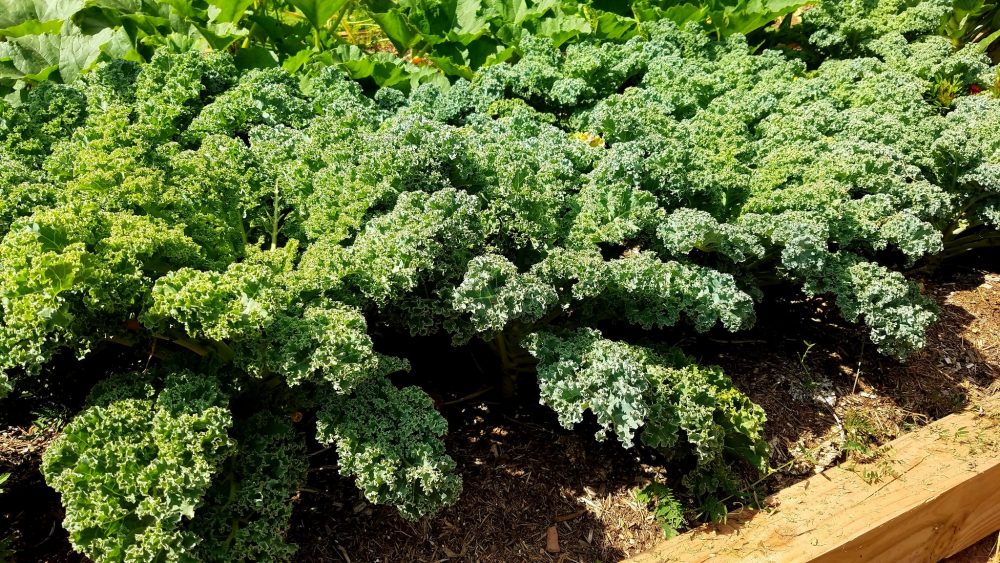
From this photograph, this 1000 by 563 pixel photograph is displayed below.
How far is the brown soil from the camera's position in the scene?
340 cm

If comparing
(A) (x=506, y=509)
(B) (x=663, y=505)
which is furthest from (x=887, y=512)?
(A) (x=506, y=509)

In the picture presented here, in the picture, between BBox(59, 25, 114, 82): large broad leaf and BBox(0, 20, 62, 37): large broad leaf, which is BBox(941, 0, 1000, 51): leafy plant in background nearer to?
BBox(59, 25, 114, 82): large broad leaf

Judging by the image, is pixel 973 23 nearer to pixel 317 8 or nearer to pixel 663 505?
pixel 317 8

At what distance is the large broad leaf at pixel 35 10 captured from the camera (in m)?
5.06

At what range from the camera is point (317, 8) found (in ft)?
17.2

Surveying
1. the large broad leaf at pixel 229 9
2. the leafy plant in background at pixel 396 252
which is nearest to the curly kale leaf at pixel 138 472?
the leafy plant in background at pixel 396 252

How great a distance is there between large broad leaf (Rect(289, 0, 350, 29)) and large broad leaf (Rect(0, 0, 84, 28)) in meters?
1.36

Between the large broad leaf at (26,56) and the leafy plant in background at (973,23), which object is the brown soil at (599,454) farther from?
the leafy plant in background at (973,23)

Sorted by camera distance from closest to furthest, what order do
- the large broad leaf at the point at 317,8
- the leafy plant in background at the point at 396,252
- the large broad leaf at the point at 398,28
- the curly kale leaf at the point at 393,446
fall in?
the leafy plant in background at the point at 396,252
the curly kale leaf at the point at 393,446
the large broad leaf at the point at 317,8
the large broad leaf at the point at 398,28

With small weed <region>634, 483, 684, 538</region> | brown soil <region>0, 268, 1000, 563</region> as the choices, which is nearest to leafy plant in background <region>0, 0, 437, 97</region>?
brown soil <region>0, 268, 1000, 563</region>

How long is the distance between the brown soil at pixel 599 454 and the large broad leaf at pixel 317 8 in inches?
113

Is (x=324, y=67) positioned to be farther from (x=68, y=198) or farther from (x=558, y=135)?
(x=68, y=198)

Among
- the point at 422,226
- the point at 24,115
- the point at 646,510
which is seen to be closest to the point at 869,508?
the point at 646,510

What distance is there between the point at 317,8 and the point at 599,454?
3.40 metres
